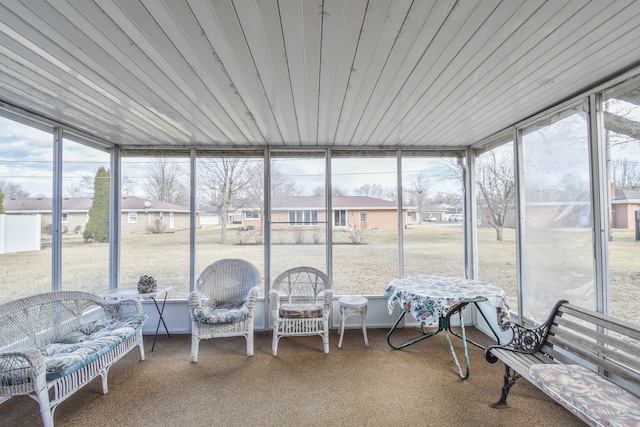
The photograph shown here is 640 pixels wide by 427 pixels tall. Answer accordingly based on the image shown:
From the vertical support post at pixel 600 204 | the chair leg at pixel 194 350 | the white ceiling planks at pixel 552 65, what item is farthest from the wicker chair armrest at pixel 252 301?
the vertical support post at pixel 600 204

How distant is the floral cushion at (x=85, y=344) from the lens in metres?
1.92

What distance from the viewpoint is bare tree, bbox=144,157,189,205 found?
3.80m

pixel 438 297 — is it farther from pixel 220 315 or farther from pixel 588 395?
pixel 220 315

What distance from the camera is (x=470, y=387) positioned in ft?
7.79

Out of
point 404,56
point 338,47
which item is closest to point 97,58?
point 338,47

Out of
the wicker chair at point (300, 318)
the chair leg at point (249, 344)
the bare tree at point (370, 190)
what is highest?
the bare tree at point (370, 190)

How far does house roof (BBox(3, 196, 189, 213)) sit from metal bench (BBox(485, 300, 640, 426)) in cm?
401

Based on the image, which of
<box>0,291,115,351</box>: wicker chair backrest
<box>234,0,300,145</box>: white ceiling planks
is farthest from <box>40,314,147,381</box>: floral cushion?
<box>234,0,300,145</box>: white ceiling planks

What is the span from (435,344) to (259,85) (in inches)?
131

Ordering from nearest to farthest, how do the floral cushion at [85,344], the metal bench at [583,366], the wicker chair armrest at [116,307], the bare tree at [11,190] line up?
1. the metal bench at [583,366]
2. the floral cushion at [85,344]
3. the bare tree at [11,190]
4. the wicker chair armrest at [116,307]

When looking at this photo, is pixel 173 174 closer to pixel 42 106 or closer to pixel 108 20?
pixel 42 106

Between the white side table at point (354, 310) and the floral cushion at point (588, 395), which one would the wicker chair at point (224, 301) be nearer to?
the white side table at point (354, 310)

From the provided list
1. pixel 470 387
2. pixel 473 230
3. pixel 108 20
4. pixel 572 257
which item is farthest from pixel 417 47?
pixel 473 230

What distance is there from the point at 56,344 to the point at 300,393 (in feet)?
6.94
